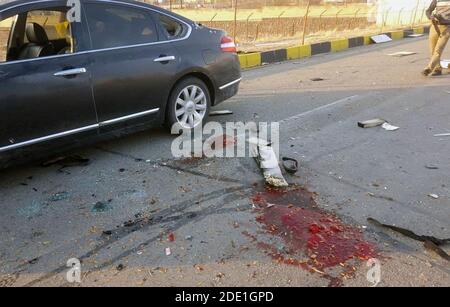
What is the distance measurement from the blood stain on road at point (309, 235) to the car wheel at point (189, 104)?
6.43 ft

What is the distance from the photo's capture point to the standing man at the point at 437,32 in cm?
884

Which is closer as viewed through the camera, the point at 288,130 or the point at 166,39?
the point at 166,39

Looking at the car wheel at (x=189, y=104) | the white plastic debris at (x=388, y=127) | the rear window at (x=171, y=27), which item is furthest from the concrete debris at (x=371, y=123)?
the rear window at (x=171, y=27)

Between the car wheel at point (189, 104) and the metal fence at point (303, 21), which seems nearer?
the car wheel at point (189, 104)

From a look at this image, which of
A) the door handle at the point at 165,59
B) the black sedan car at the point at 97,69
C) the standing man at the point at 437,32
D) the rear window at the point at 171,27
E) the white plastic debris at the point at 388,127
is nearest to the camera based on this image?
the black sedan car at the point at 97,69

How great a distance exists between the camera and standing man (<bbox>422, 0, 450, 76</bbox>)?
29.0ft

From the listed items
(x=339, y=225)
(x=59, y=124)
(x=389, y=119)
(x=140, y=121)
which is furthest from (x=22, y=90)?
(x=389, y=119)

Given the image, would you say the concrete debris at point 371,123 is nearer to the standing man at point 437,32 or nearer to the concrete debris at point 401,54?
the standing man at point 437,32

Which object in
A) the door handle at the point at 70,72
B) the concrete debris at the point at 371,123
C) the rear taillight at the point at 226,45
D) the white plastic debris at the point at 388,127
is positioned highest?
the rear taillight at the point at 226,45

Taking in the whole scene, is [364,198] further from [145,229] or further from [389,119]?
[389,119]

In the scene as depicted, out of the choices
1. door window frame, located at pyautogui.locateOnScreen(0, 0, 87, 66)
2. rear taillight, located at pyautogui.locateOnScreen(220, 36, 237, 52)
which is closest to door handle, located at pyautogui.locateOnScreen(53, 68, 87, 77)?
door window frame, located at pyautogui.locateOnScreen(0, 0, 87, 66)

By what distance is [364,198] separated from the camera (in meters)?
3.82

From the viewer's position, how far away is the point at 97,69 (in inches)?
174

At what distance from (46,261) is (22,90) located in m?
1.68
